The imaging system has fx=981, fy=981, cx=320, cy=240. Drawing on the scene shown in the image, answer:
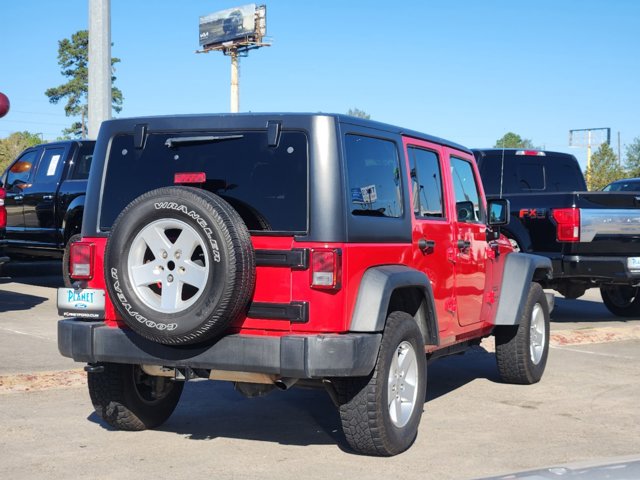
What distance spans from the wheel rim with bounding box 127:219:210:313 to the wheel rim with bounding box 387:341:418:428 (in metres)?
1.25

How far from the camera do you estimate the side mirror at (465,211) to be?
23.4 ft

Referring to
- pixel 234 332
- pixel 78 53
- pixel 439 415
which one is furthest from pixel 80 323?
pixel 78 53

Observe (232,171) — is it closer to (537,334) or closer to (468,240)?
(468,240)

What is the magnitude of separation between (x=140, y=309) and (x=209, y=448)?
1103mm

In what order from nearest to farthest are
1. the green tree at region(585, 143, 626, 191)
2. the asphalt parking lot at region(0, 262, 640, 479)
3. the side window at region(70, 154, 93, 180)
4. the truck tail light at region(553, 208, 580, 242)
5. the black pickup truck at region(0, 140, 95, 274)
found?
the asphalt parking lot at region(0, 262, 640, 479)
the truck tail light at region(553, 208, 580, 242)
the black pickup truck at region(0, 140, 95, 274)
the side window at region(70, 154, 93, 180)
the green tree at region(585, 143, 626, 191)

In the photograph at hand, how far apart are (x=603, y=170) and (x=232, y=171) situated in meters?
60.9

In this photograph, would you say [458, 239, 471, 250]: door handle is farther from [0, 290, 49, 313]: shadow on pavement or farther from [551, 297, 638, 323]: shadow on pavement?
[0, 290, 49, 313]: shadow on pavement

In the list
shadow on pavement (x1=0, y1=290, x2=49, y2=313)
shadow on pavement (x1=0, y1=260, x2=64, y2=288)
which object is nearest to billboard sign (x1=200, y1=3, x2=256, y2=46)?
shadow on pavement (x1=0, y1=260, x2=64, y2=288)

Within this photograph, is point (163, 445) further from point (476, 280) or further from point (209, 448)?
point (476, 280)

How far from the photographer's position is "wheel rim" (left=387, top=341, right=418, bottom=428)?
566 cm

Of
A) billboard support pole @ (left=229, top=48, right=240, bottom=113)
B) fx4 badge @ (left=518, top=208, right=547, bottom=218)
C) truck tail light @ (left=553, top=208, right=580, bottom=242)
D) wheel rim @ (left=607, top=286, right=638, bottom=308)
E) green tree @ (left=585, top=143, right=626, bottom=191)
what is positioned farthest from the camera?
billboard support pole @ (left=229, top=48, right=240, bottom=113)

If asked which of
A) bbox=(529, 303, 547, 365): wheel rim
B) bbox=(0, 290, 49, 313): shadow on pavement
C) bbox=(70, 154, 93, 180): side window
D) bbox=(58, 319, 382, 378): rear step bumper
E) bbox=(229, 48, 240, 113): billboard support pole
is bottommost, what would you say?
bbox=(0, 290, 49, 313): shadow on pavement

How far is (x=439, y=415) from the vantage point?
22.7ft

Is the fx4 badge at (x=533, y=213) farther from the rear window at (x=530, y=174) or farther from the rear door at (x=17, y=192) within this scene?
the rear door at (x=17, y=192)
